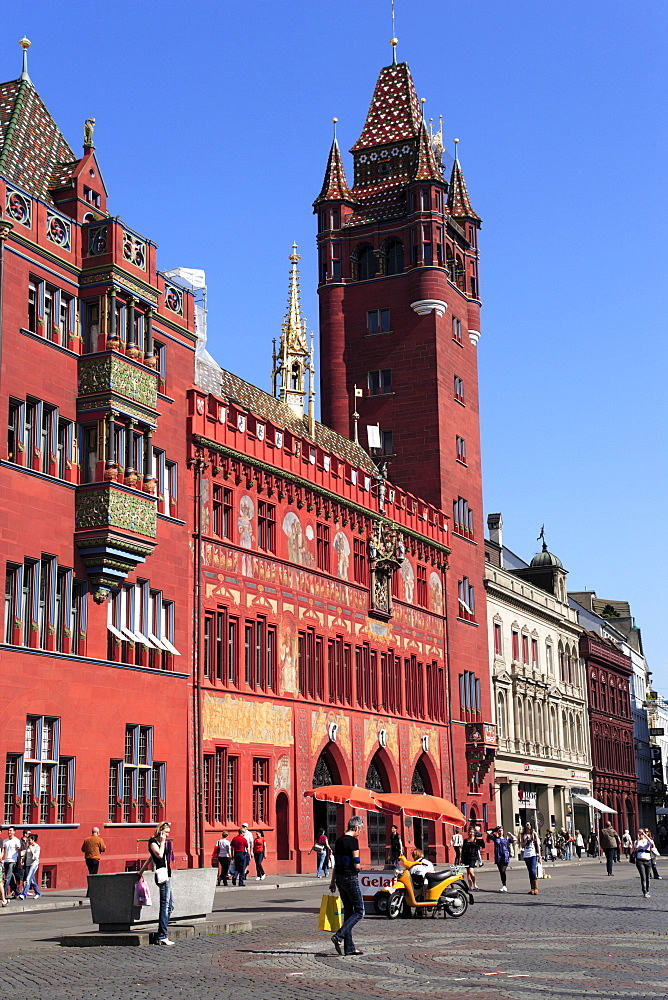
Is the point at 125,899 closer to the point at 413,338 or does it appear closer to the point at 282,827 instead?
the point at 282,827

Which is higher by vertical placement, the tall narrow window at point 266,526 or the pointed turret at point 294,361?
the pointed turret at point 294,361

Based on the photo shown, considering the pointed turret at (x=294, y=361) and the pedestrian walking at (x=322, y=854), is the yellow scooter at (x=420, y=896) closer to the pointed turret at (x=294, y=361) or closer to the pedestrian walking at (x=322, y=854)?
the pedestrian walking at (x=322, y=854)

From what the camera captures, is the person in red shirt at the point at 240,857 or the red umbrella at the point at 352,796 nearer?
the red umbrella at the point at 352,796

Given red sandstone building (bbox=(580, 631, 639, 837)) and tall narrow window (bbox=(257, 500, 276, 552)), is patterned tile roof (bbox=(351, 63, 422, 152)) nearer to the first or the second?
tall narrow window (bbox=(257, 500, 276, 552))

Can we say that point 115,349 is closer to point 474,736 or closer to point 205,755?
point 205,755

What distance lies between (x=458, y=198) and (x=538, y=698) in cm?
3018

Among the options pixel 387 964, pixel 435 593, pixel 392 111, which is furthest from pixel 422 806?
pixel 392 111

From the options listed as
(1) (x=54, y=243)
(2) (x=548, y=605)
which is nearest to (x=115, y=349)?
(1) (x=54, y=243)

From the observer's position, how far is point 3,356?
112 ft

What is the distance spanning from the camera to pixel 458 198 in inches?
2936

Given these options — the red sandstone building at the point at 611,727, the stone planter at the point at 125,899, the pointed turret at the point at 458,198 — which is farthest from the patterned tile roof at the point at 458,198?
the stone planter at the point at 125,899

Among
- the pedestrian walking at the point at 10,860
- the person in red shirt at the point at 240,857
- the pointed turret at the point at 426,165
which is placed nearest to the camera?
the pedestrian walking at the point at 10,860

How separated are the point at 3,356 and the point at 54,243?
436 cm

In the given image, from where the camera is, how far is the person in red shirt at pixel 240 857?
36625mm
